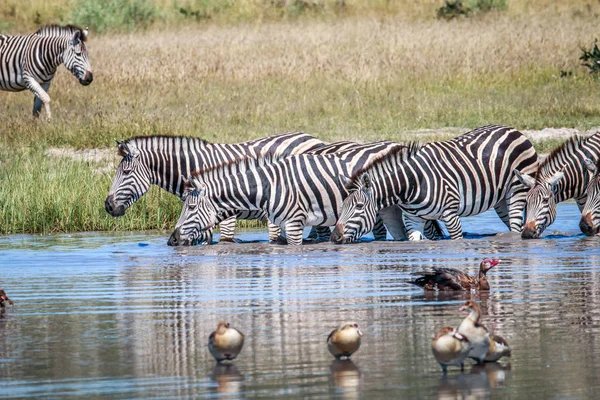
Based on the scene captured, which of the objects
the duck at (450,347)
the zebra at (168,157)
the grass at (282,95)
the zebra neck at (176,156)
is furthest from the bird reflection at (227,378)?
the grass at (282,95)

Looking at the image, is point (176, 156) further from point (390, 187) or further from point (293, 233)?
point (390, 187)

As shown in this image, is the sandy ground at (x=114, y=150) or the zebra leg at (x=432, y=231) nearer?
the zebra leg at (x=432, y=231)

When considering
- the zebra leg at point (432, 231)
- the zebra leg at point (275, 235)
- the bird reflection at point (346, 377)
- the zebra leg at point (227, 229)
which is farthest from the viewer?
the zebra leg at point (432, 231)

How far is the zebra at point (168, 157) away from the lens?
1588cm

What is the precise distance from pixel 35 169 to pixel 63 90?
7.42m

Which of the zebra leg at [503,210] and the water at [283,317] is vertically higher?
the zebra leg at [503,210]

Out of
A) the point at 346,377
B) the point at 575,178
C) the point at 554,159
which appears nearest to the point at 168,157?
the point at 554,159

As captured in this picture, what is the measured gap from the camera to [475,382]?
7.23m

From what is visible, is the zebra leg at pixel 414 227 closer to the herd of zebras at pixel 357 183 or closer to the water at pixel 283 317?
the herd of zebras at pixel 357 183

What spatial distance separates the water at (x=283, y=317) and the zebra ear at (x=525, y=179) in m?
0.63

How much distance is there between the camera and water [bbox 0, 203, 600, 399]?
7.25m

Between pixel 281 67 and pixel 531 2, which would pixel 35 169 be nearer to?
pixel 281 67

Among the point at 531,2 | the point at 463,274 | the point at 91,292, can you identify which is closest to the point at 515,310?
the point at 463,274

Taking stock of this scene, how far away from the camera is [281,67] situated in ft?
86.7
